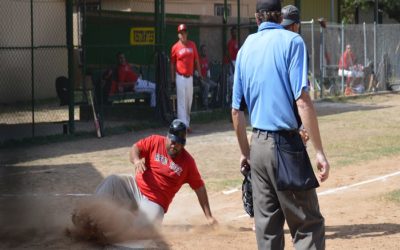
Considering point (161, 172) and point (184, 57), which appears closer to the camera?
point (161, 172)

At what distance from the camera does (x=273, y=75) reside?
17.9ft

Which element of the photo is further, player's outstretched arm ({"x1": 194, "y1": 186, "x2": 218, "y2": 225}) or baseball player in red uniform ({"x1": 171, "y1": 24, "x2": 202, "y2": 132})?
baseball player in red uniform ({"x1": 171, "y1": 24, "x2": 202, "y2": 132})

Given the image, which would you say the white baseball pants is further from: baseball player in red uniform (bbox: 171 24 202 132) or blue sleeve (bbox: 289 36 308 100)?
blue sleeve (bbox: 289 36 308 100)

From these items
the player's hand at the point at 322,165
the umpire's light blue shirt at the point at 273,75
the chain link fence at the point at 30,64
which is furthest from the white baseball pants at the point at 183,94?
the player's hand at the point at 322,165

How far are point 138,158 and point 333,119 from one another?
1243cm

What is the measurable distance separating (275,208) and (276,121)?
60 cm

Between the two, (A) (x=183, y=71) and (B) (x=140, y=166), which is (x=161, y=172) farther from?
(A) (x=183, y=71)

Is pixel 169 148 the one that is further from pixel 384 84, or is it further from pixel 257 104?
pixel 384 84

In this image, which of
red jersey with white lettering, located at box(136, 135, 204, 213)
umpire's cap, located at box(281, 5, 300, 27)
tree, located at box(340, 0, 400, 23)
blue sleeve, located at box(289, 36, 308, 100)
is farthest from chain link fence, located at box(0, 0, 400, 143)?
blue sleeve, located at box(289, 36, 308, 100)

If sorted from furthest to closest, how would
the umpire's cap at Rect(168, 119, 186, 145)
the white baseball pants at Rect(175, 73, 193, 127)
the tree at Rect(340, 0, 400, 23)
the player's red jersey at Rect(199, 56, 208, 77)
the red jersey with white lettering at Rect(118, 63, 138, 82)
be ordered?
the tree at Rect(340, 0, 400, 23)
the player's red jersey at Rect(199, 56, 208, 77)
the red jersey with white lettering at Rect(118, 63, 138, 82)
the white baseball pants at Rect(175, 73, 193, 127)
the umpire's cap at Rect(168, 119, 186, 145)

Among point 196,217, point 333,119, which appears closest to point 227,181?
point 196,217

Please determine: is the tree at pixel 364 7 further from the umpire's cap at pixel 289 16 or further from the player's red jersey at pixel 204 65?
the umpire's cap at pixel 289 16

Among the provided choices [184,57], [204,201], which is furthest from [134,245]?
[184,57]

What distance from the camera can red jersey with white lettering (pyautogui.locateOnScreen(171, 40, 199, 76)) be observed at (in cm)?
1714
